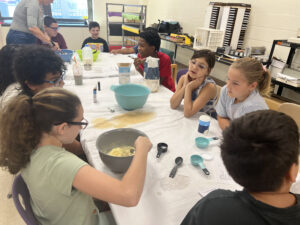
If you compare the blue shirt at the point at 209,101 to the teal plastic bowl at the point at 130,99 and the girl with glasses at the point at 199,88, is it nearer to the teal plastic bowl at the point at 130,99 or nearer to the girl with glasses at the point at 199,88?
the girl with glasses at the point at 199,88

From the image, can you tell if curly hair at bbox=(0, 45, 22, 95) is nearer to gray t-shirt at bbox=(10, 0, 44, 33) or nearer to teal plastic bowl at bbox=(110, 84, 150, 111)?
teal plastic bowl at bbox=(110, 84, 150, 111)

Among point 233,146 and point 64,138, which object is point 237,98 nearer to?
point 233,146

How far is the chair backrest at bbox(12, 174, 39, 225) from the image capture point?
0.72 meters

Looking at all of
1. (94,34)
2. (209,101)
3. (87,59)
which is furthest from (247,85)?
(94,34)

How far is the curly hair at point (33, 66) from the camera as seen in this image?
49.3 inches

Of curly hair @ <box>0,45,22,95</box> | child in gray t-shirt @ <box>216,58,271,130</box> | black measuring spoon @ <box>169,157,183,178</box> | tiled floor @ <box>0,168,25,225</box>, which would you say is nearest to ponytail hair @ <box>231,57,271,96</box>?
child in gray t-shirt @ <box>216,58,271,130</box>

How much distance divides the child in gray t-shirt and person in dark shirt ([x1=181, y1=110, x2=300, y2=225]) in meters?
0.76

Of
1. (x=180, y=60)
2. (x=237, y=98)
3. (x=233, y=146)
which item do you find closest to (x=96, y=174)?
(x=233, y=146)

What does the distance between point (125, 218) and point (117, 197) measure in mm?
89

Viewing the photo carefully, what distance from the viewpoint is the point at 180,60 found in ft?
16.8

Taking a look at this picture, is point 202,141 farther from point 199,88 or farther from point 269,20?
point 269,20

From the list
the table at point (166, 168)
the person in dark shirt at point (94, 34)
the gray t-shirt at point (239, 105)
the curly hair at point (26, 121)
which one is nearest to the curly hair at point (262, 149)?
the table at point (166, 168)

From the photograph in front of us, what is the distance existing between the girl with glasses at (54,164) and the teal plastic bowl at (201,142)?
15.7 inches

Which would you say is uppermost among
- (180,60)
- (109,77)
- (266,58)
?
(266,58)
